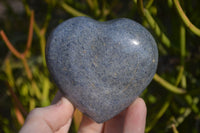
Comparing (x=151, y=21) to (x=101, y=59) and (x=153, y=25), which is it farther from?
(x=101, y=59)

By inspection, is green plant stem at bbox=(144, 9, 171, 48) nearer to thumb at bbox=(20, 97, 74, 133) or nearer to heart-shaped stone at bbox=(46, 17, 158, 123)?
heart-shaped stone at bbox=(46, 17, 158, 123)

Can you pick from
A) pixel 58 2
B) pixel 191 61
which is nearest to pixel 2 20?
pixel 58 2

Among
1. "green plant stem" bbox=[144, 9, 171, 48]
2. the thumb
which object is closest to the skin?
the thumb

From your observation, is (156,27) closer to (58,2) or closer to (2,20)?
(58,2)

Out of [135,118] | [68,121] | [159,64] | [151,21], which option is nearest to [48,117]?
[68,121]

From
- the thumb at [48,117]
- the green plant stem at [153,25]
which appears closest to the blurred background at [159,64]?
the green plant stem at [153,25]

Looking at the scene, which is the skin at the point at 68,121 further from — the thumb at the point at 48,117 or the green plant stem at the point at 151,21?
the green plant stem at the point at 151,21

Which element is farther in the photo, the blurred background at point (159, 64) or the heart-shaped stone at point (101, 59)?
the blurred background at point (159, 64)
